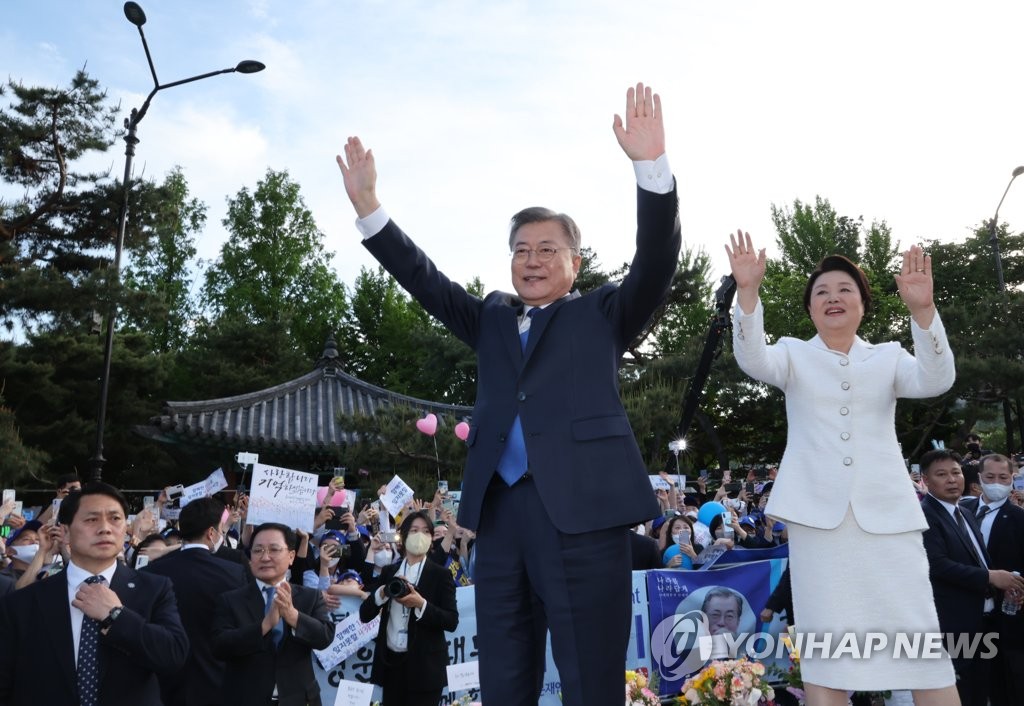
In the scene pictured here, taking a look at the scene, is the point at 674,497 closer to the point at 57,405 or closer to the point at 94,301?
the point at 94,301

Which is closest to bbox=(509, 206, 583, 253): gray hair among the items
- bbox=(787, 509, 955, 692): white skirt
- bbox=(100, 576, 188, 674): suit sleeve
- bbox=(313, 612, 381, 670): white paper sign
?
bbox=(787, 509, 955, 692): white skirt

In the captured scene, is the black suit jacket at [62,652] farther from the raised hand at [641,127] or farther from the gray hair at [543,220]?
the raised hand at [641,127]

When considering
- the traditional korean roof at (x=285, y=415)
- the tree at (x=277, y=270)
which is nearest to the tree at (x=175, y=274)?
the tree at (x=277, y=270)

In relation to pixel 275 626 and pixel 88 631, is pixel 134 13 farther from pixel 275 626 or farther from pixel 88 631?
pixel 88 631

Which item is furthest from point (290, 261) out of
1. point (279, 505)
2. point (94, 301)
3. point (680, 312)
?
point (279, 505)

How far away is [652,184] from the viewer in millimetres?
2766

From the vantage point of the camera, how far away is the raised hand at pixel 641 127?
9.27ft

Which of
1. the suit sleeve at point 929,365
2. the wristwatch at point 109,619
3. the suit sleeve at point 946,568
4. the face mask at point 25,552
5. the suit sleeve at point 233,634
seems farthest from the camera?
the face mask at point 25,552

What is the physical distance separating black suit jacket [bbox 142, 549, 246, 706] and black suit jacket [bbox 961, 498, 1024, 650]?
18.1 feet

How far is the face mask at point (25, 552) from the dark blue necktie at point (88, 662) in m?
3.51

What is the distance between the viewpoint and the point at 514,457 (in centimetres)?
286

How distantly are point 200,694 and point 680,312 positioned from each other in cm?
2958

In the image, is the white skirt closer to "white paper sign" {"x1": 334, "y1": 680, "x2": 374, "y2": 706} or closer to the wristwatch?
the wristwatch

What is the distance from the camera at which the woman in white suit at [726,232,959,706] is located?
3.19 meters
